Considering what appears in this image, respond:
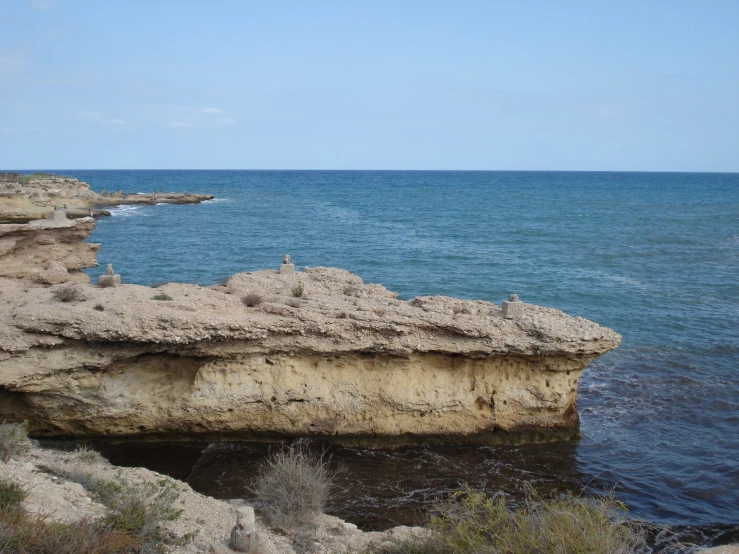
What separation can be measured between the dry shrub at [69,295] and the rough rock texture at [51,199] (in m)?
14.2

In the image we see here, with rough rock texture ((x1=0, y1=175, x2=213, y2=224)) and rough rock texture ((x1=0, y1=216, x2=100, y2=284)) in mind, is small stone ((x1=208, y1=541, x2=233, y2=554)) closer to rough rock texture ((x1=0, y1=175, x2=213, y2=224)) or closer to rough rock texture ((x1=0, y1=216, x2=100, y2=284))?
rough rock texture ((x1=0, y1=216, x2=100, y2=284))

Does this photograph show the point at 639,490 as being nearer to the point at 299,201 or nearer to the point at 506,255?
the point at 506,255

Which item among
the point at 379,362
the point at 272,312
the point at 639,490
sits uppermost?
the point at 272,312

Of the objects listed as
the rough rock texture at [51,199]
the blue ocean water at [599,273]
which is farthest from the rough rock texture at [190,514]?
the rough rock texture at [51,199]

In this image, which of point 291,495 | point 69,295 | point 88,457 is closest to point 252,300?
point 69,295

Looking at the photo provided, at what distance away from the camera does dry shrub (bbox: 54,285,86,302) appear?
14.4 m

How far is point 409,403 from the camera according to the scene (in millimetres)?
15000

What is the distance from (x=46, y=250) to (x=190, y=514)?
41.9 feet

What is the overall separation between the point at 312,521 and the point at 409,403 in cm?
454

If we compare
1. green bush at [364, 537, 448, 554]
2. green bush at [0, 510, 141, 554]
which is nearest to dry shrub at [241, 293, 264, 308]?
green bush at [364, 537, 448, 554]

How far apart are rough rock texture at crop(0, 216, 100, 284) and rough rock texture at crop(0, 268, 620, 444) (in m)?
2.79

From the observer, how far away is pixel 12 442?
1193 centimetres

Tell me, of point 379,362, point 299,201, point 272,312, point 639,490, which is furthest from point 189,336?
point 299,201

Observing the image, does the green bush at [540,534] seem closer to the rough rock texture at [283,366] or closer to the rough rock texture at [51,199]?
the rough rock texture at [283,366]
